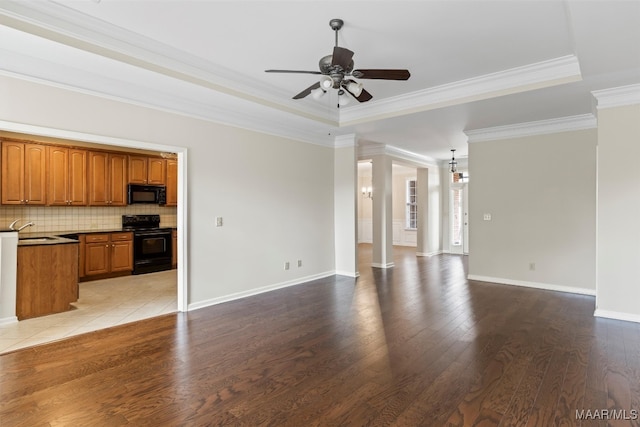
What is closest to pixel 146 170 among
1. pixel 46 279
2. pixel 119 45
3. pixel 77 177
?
pixel 77 177

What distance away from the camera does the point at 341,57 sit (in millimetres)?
2709

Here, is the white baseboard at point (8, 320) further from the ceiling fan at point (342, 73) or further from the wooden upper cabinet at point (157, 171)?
the ceiling fan at point (342, 73)

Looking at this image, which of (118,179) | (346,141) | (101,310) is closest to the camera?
(101,310)

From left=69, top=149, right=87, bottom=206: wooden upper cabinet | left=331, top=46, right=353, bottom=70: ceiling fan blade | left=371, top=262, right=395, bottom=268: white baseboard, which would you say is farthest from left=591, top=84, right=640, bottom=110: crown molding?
left=69, top=149, right=87, bottom=206: wooden upper cabinet

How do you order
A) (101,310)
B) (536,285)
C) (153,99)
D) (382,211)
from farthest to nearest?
(382,211) → (536,285) → (101,310) → (153,99)

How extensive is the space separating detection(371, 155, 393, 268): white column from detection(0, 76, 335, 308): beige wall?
1.35 meters

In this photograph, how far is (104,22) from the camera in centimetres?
297

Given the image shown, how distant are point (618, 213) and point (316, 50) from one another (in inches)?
156

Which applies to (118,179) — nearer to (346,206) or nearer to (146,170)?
(146,170)

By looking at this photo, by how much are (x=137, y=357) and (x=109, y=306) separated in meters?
2.02

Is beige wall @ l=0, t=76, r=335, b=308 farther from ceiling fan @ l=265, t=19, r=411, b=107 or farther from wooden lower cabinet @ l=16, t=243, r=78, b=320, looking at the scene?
ceiling fan @ l=265, t=19, r=411, b=107

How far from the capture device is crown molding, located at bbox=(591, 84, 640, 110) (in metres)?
3.91

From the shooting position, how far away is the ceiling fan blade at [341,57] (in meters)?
2.65

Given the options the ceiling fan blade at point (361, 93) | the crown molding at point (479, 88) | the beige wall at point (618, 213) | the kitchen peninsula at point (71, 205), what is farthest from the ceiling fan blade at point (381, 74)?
the kitchen peninsula at point (71, 205)
